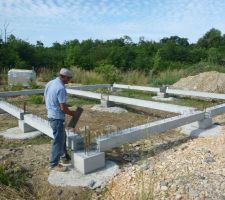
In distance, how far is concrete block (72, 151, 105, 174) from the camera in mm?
4410

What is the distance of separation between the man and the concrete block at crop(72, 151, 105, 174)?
0.66ft

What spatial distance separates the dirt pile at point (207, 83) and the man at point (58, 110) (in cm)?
926

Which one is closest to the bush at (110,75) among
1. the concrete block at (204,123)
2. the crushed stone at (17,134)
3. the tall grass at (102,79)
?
the tall grass at (102,79)

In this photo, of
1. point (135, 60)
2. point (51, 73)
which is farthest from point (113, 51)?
point (51, 73)

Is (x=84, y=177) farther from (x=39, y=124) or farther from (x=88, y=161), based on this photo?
(x=39, y=124)

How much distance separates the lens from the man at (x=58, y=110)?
450 centimetres

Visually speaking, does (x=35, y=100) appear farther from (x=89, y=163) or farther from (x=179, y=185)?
(x=179, y=185)

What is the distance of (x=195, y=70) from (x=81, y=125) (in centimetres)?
1216

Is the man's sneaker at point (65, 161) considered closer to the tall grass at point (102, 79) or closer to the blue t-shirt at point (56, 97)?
the blue t-shirt at point (56, 97)

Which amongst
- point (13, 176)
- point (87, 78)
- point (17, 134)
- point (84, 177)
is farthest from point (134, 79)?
point (13, 176)

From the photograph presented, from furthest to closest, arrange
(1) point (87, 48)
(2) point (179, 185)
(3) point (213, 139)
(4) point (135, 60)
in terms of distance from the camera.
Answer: (1) point (87, 48)
(4) point (135, 60)
(3) point (213, 139)
(2) point (179, 185)

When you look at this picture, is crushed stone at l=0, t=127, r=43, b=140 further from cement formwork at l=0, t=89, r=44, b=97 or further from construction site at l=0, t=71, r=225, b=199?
cement formwork at l=0, t=89, r=44, b=97

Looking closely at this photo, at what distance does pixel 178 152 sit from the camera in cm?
513

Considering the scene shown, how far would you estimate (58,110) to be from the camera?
4590mm
